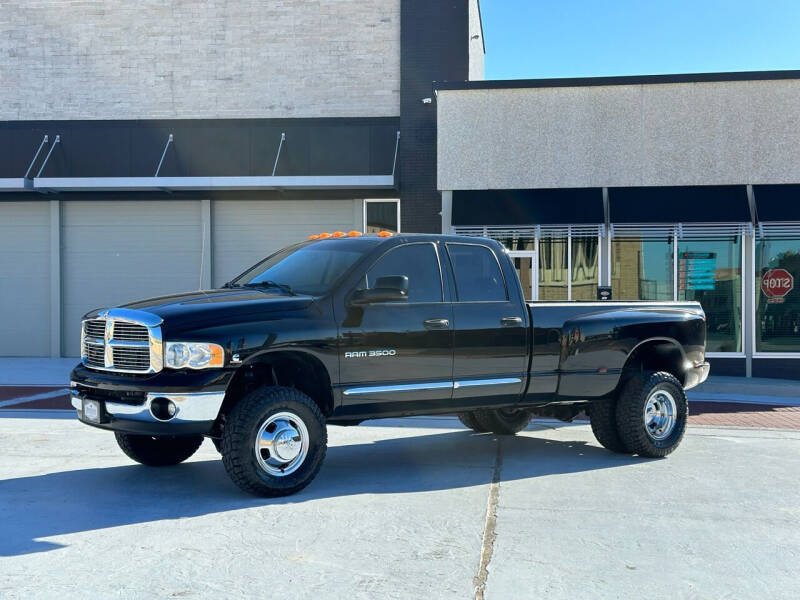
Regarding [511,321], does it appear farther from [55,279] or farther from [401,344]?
[55,279]

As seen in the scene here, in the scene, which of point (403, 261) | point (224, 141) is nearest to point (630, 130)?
point (224, 141)

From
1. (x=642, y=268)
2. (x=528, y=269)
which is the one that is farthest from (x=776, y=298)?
(x=528, y=269)

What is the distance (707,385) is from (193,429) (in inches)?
444

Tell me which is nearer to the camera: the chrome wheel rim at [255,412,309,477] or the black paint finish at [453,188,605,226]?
the chrome wheel rim at [255,412,309,477]

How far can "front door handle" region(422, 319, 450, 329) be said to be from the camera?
24.3ft

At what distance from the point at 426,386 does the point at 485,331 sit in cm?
74

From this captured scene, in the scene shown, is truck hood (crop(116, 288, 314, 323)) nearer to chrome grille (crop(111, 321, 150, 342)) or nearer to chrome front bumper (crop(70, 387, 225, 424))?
chrome grille (crop(111, 321, 150, 342))

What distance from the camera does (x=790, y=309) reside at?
17266 millimetres

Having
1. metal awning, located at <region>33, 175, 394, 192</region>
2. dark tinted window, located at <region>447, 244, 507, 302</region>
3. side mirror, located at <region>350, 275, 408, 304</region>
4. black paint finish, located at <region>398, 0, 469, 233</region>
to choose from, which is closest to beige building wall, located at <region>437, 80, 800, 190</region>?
black paint finish, located at <region>398, 0, 469, 233</region>

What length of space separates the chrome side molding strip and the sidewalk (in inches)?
171

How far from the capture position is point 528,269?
17.9m

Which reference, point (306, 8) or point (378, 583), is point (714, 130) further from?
point (378, 583)

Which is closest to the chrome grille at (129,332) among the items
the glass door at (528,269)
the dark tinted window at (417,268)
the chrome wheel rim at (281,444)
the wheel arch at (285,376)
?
the wheel arch at (285,376)

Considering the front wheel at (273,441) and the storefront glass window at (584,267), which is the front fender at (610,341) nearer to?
the front wheel at (273,441)
